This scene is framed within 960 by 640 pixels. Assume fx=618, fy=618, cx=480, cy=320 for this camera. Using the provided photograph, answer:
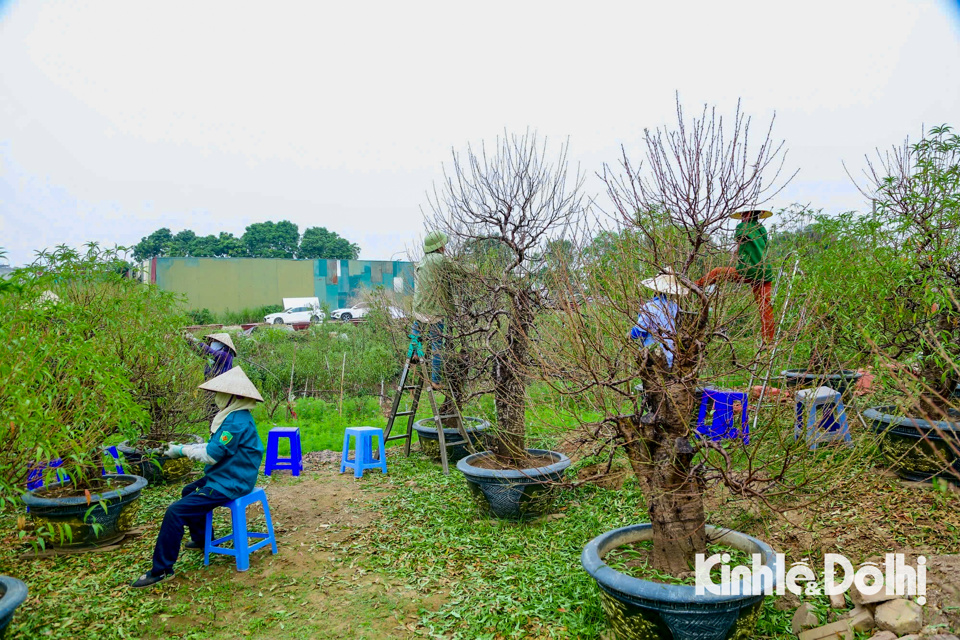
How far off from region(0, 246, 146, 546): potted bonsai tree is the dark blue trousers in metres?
0.35

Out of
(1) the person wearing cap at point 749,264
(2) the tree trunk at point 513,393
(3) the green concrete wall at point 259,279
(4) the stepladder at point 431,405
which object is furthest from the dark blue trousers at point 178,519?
(3) the green concrete wall at point 259,279

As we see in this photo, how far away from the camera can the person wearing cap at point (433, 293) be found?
6.04 m

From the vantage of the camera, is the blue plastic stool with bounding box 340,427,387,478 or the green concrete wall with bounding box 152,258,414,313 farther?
the green concrete wall with bounding box 152,258,414,313

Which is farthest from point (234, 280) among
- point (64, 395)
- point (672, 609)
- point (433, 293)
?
point (672, 609)

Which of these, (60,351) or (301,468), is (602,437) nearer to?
(60,351)

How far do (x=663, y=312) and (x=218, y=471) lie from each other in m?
2.89

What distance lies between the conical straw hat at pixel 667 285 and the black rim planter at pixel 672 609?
124 centimetres

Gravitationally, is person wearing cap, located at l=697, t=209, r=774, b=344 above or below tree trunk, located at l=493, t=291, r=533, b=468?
above

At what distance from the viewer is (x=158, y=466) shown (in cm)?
558

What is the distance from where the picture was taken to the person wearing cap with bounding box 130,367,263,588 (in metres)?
3.69

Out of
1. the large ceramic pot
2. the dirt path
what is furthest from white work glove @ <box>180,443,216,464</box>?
the large ceramic pot

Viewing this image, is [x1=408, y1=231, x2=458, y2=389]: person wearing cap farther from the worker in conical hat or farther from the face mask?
the face mask

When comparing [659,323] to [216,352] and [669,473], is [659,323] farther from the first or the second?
[216,352]

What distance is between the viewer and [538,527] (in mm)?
4426
